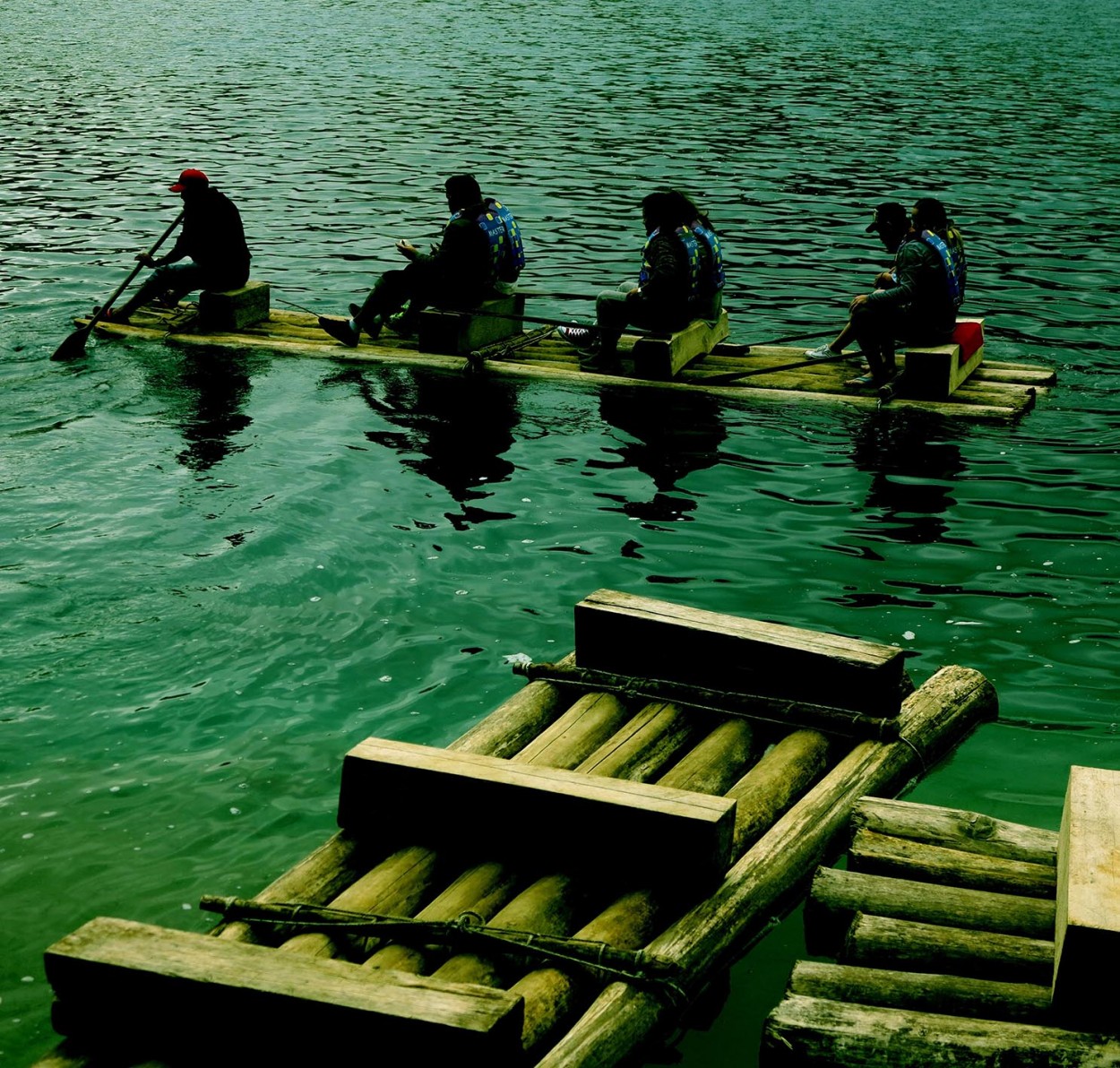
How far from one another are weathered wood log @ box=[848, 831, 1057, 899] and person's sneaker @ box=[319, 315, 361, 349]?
11750 millimetres

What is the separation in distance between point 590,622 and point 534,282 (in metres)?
15.0

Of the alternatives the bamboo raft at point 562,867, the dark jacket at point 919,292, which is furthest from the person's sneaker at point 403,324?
the bamboo raft at point 562,867

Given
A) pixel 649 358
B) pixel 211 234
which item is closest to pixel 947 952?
pixel 649 358

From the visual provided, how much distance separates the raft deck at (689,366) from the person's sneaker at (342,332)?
0.10m

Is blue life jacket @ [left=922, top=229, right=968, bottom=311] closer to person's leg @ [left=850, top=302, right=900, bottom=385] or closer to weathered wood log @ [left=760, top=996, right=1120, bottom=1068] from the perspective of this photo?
person's leg @ [left=850, top=302, right=900, bottom=385]

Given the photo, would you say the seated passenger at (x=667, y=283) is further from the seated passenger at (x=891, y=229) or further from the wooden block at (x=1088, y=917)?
the wooden block at (x=1088, y=917)

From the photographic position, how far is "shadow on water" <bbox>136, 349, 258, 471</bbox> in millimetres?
14391

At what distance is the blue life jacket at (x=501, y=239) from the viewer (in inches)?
632

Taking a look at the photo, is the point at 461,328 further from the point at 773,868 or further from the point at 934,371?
the point at 773,868

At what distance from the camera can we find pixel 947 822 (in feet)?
20.6

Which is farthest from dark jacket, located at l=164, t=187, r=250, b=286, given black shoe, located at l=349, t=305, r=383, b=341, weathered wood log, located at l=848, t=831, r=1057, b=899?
weathered wood log, located at l=848, t=831, r=1057, b=899

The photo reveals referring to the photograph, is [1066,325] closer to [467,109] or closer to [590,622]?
[590,622]

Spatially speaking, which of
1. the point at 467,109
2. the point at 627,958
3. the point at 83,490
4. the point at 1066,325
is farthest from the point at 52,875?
the point at 467,109

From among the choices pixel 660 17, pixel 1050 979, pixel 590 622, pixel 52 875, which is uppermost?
pixel 660 17
